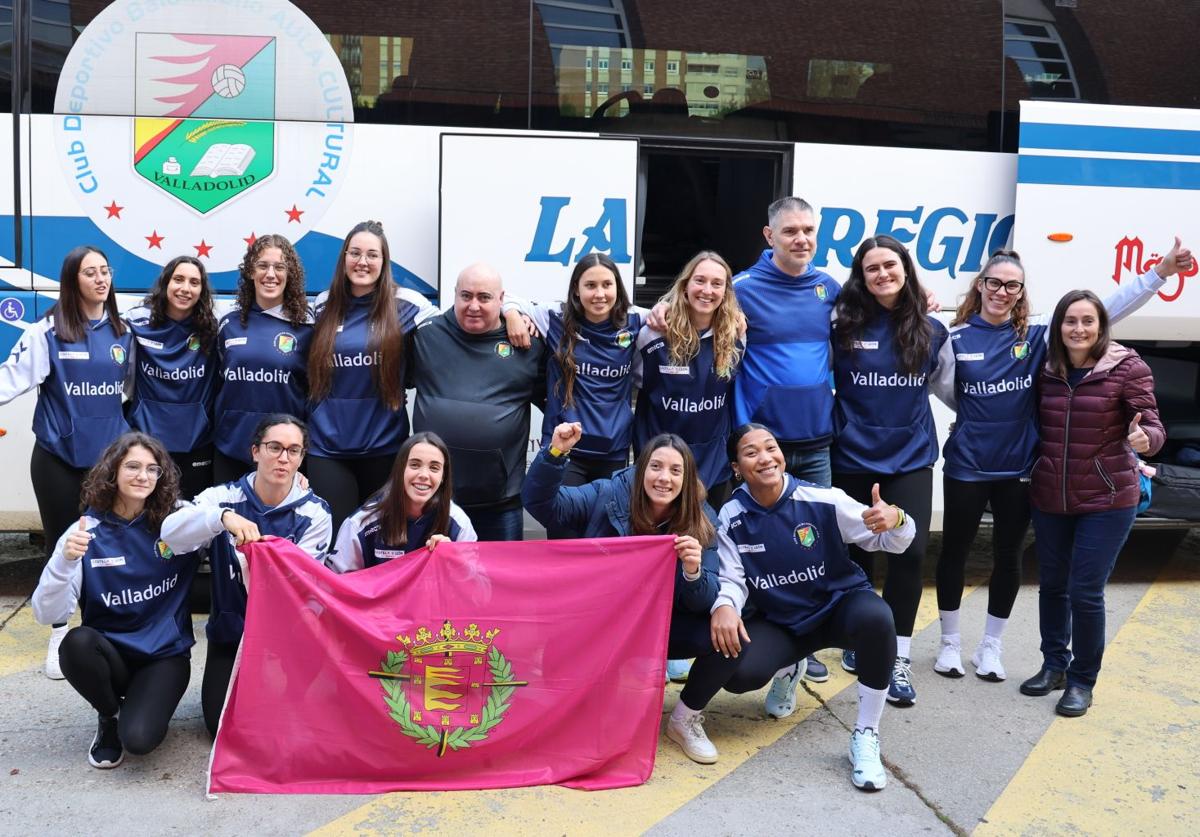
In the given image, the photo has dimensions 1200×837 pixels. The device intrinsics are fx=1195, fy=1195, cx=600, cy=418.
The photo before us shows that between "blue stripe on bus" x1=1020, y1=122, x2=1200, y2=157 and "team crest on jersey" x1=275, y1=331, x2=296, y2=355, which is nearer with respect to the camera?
"team crest on jersey" x1=275, y1=331, x2=296, y2=355

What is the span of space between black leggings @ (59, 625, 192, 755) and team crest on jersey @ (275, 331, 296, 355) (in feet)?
4.43

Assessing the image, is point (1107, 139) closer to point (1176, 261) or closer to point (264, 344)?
point (1176, 261)

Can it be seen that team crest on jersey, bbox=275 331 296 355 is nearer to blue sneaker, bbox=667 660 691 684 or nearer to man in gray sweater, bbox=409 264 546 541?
man in gray sweater, bbox=409 264 546 541

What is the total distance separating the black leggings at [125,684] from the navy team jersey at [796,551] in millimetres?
1973

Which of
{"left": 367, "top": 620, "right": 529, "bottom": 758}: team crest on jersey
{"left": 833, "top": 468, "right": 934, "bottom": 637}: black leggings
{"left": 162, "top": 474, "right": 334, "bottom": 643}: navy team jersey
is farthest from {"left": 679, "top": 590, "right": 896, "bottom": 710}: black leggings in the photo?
{"left": 162, "top": 474, "right": 334, "bottom": 643}: navy team jersey

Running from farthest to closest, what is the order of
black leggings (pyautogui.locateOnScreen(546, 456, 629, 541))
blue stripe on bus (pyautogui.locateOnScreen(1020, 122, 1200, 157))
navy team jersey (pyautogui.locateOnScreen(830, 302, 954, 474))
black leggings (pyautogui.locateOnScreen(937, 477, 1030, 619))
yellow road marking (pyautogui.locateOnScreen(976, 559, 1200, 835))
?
blue stripe on bus (pyautogui.locateOnScreen(1020, 122, 1200, 157)) → black leggings (pyautogui.locateOnScreen(937, 477, 1030, 619)) → navy team jersey (pyautogui.locateOnScreen(830, 302, 954, 474)) → black leggings (pyautogui.locateOnScreen(546, 456, 629, 541)) → yellow road marking (pyautogui.locateOnScreen(976, 559, 1200, 835))

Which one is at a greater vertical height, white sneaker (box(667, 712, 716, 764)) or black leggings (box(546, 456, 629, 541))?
black leggings (box(546, 456, 629, 541))

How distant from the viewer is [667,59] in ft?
19.5

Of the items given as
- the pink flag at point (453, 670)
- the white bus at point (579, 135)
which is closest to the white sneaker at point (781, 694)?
the pink flag at point (453, 670)

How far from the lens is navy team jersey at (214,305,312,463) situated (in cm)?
492

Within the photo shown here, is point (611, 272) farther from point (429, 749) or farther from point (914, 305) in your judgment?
point (429, 749)

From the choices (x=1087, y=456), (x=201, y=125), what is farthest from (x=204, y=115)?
(x=1087, y=456)

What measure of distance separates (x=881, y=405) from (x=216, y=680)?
2.79m

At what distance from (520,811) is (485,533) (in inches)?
53.2
